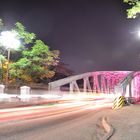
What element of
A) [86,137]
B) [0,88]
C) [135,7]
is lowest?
[86,137]

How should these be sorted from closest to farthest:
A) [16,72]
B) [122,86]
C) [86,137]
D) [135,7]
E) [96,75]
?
[86,137], [135,7], [16,72], [122,86], [96,75]

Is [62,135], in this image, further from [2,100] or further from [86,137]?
[2,100]

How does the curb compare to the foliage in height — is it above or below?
below

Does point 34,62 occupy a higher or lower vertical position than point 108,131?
higher

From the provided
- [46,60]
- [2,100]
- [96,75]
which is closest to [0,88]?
[2,100]

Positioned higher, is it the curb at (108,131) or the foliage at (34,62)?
the foliage at (34,62)

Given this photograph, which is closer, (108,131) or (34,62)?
(108,131)

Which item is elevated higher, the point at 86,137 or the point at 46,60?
the point at 46,60

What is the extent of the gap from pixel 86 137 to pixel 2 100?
66.7 feet

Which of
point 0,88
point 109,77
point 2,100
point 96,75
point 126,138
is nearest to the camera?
point 126,138

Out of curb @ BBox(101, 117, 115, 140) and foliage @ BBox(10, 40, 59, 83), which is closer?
curb @ BBox(101, 117, 115, 140)

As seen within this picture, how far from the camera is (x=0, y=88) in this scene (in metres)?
32.1

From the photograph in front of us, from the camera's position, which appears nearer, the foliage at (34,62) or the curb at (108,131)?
the curb at (108,131)

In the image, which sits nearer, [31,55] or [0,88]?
[0,88]
